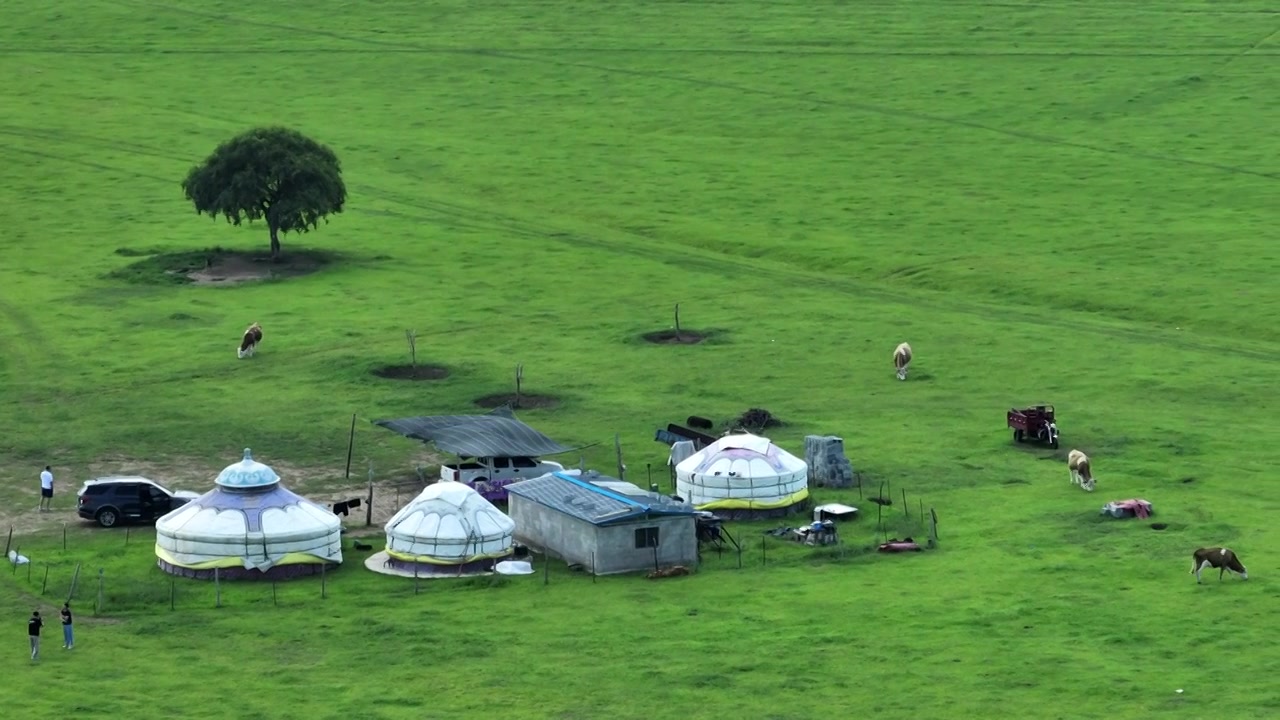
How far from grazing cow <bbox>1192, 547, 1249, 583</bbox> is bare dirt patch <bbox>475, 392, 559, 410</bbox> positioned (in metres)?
36.5

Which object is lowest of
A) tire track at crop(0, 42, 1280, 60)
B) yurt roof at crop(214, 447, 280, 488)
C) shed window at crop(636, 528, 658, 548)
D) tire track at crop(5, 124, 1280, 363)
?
shed window at crop(636, 528, 658, 548)

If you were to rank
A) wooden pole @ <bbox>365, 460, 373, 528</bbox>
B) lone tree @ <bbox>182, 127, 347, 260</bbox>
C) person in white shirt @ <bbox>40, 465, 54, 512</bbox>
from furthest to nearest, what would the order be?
lone tree @ <bbox>182, 127, 347, 260</bbox> < person in white shirt @ <bbox>40, 465, 54, 512</bbox> < wooden pole @ <bbox>365, 460, 373, 528</bbox>

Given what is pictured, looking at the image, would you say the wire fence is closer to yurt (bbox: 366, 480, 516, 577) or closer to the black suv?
yurt (bbox: 366, 480, 516, 577)

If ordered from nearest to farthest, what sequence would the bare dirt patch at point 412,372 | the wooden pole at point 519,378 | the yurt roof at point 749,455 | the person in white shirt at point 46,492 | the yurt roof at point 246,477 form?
the yurt roof at point 246,477 → the yurt roof at point 749,455 → the person in white shirt at point 46,492 → the wooden pole at point 519,378 → the bare dirt patch at point 412,372

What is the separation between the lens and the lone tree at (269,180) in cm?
13012

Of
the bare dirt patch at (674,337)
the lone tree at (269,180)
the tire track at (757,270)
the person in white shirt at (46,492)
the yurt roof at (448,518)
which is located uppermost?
the lone tree at (269,180)

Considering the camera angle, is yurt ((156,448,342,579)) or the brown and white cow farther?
the brown and white cow

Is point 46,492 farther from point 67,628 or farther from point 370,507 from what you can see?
point 67,628

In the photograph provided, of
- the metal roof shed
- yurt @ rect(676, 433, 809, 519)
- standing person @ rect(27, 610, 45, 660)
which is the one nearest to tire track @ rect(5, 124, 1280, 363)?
yurt @ rect(676, 433, 809, 519)

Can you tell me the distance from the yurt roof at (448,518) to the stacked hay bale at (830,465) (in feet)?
47.9

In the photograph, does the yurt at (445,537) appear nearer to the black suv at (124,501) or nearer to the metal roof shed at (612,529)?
the metal roof shed at (612,529)

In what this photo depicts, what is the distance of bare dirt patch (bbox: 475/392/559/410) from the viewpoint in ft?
326

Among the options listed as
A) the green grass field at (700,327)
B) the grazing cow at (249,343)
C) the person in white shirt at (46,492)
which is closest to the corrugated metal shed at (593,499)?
the green grass field at (700,327)

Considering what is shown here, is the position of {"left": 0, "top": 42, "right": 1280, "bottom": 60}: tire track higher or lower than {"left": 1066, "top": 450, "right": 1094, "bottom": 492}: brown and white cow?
higher
